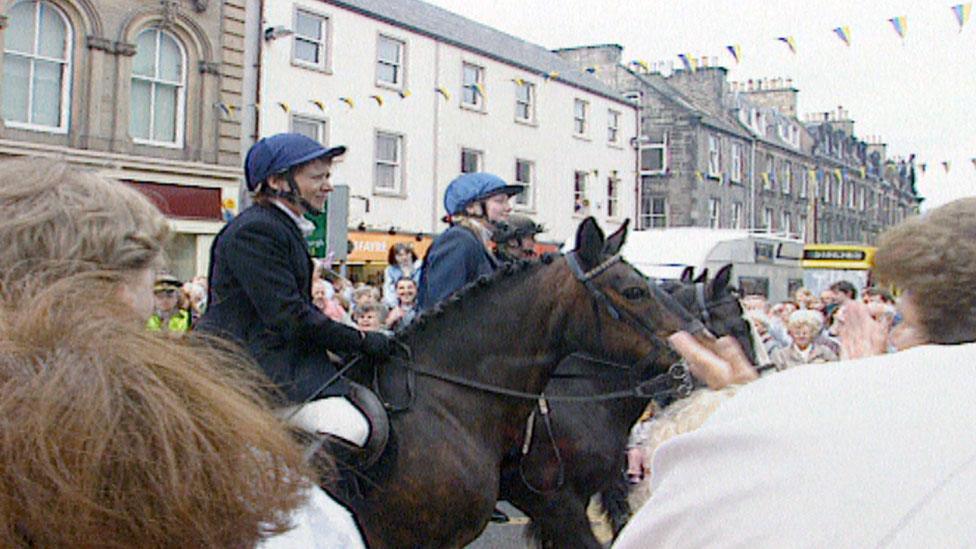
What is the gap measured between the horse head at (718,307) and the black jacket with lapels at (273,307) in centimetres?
318

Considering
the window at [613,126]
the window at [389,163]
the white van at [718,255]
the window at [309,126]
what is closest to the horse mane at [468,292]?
the white van at [718,255]

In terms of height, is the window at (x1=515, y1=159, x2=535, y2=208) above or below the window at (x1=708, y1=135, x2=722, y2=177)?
below

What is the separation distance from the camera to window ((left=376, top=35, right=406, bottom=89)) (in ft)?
80.5

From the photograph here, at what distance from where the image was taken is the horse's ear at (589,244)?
14.8ft

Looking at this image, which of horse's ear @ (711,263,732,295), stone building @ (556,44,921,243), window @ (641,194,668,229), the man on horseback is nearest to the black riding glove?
the man on horseback

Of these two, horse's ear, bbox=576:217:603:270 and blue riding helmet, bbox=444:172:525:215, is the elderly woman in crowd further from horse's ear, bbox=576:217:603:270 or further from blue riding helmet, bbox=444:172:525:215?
blue riding helmet, bbox=444:172:525:215

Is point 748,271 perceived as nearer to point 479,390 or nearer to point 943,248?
point 479,390

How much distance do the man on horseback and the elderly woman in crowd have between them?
2194mm

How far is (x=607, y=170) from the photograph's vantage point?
33.4 metres

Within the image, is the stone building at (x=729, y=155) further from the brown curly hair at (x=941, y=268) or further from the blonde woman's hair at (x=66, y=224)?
the blonde woman's hair at (x=66, y=224)

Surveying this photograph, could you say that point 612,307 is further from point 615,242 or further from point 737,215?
point 737,215

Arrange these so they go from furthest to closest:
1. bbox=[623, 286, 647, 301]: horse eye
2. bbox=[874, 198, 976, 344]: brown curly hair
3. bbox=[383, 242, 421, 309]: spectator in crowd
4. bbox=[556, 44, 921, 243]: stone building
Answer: bbox=[556, 44, 921, 243]: stone building, bbox=[383, 242, 421, 309]: spectator in crowd, bbox=[623, 286, 647, 301]: horse eye, bbox=[874, 198, 976, 344]: brown curly hair

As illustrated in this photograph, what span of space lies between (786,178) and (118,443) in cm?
4798

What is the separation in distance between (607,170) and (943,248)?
31.9m
